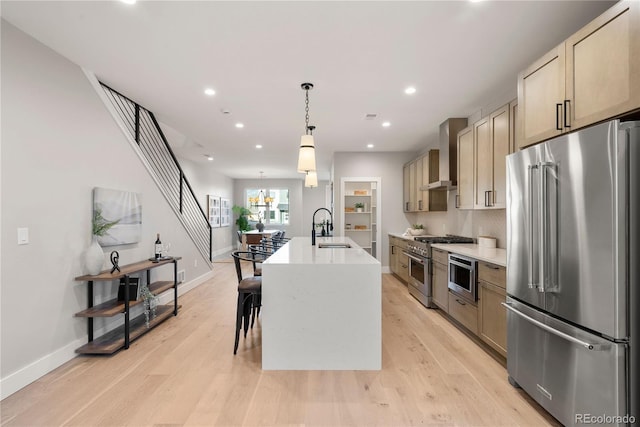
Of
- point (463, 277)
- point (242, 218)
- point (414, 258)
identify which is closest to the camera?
point (463, 277)

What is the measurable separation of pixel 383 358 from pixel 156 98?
3.82m

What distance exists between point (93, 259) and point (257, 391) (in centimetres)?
201

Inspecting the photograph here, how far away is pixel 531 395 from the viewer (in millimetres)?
2125

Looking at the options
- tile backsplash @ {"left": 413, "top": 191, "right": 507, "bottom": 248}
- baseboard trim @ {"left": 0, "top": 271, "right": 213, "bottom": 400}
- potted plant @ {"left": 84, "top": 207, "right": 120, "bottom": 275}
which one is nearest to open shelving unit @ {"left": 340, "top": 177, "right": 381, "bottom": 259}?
tile backsplash @ {"left": 413, "top": 191, "right": 507, "bottom": 248}

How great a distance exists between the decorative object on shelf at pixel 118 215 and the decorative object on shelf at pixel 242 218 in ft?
25.7

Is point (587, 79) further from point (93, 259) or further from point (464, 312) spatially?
point (93, 259)

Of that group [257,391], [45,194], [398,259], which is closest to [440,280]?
[398,259]

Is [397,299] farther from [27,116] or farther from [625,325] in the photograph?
[27,116]

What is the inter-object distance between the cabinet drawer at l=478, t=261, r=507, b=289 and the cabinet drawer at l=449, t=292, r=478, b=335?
397 millimetres

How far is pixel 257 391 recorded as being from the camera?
Result: 2.34 meters

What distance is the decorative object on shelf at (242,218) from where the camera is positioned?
1179cm

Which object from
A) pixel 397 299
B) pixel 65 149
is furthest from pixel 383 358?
pixel 65 149

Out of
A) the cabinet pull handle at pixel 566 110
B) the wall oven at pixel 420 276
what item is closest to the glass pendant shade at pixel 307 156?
the cabinet pull handle at pixel 566 110

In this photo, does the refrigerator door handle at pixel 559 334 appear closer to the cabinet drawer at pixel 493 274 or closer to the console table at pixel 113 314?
the cabinet drawer at pixel 493 274
